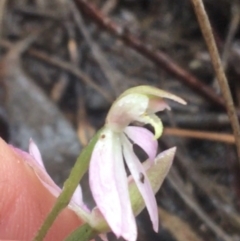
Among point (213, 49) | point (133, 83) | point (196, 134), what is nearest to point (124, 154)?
point (213, 49)

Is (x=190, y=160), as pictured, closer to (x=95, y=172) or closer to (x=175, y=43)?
(x=175, y=43)

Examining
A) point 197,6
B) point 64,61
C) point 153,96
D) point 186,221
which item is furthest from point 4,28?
point 153,96

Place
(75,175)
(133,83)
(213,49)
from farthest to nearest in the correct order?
(133,83) < (213,49) < (75,175)

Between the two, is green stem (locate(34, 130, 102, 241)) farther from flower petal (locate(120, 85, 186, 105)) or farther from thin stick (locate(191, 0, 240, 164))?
thin stick (locate(191, 0, 240, 164))

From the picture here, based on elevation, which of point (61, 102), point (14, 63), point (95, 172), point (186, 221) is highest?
point (95, 172)

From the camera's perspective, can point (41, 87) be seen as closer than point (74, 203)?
No

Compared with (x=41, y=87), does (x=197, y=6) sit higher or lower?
higher

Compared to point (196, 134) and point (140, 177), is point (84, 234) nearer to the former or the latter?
point (140, 177)
